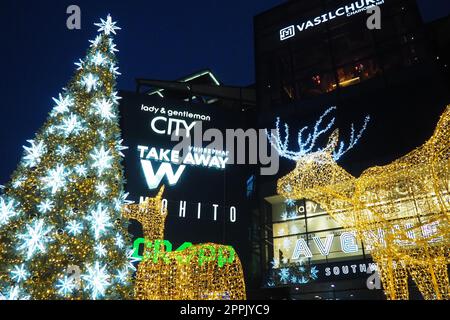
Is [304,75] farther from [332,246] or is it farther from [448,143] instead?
[448,143]

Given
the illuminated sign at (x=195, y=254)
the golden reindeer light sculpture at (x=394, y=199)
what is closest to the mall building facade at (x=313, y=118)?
the golden reindeer light sculpture at (x=394, y=199)

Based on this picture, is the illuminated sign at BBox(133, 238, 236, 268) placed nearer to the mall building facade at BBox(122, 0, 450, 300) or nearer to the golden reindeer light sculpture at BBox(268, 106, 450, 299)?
the golden reindeer light sculpture at BBox(268, 106, 450, 299)

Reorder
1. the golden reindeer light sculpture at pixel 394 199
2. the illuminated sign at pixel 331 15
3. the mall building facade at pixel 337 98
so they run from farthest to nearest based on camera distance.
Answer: the illuminated sign at pixel 331 15, the mall building facade at pixel 337 98, the golden reindeer light sculpture at pixel 394 199

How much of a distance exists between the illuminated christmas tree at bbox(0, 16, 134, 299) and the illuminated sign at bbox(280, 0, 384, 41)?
13.4 metres

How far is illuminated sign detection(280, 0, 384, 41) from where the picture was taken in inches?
675

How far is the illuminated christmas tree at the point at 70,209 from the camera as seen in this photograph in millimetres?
5598

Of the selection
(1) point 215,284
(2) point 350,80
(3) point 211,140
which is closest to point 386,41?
(2) point 350,80

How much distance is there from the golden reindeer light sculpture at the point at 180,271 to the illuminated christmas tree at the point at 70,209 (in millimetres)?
1677

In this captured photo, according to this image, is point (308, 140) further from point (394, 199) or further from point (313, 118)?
point (394, 199)

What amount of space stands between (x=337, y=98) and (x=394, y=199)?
338 inches

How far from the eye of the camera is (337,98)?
16250 millimetres

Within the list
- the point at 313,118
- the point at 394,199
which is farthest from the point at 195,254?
the point at 313,118

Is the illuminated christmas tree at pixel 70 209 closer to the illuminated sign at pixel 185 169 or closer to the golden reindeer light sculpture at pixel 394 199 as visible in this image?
the golden reindeer light sculpture at pixel 394 199

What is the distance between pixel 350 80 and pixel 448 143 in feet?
33.5
